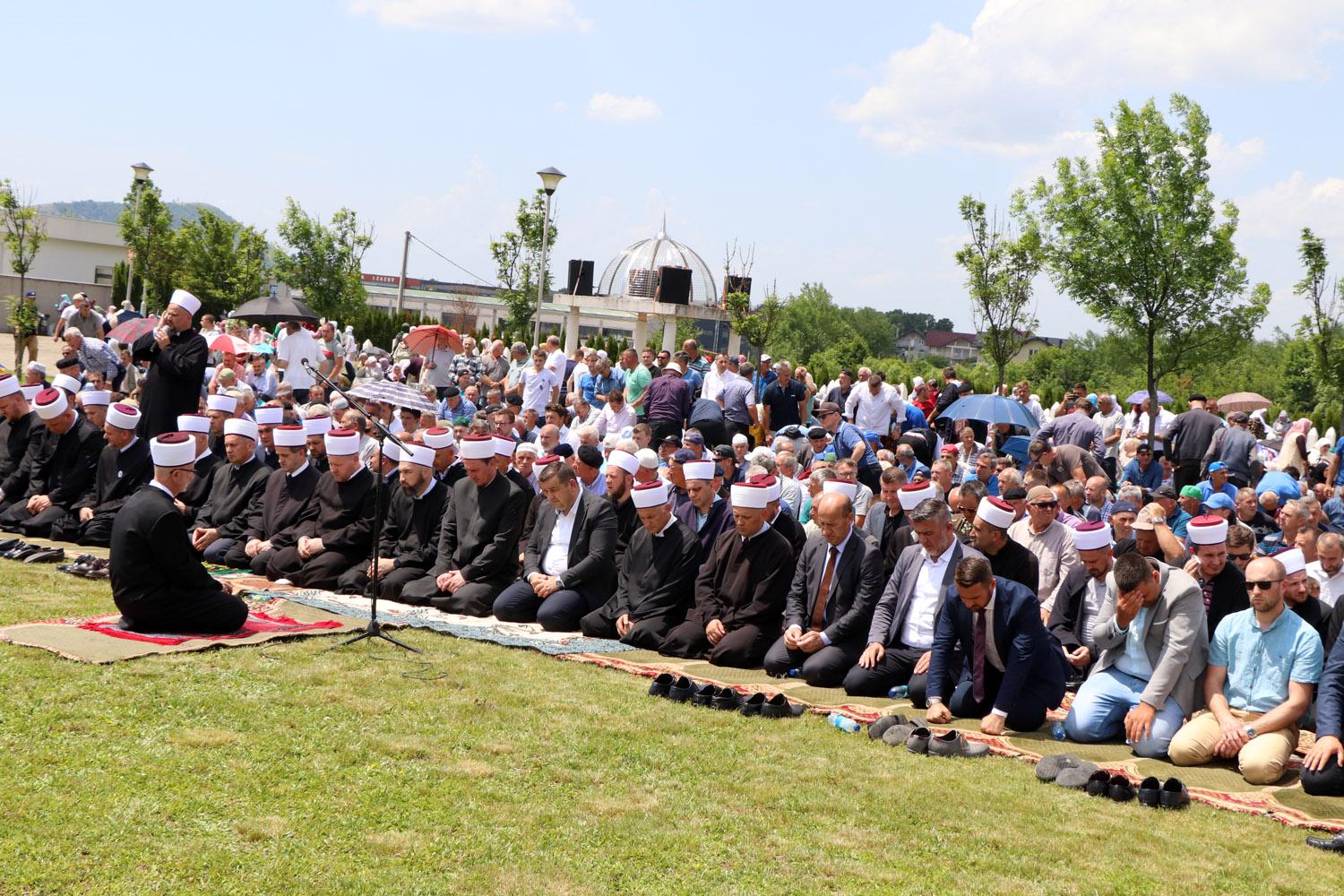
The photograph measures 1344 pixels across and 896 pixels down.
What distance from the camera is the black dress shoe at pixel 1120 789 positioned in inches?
252

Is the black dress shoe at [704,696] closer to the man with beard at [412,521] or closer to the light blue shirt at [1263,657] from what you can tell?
the light blue shirt at [1263,657]

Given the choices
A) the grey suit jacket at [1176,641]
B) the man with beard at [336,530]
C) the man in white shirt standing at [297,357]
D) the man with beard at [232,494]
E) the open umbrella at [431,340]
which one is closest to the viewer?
the grey suit jacket at [1176,641]

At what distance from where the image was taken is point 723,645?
918 cm

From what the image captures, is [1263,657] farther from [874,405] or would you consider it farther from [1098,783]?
[874,405]

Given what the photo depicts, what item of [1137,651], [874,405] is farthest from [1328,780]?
A: [874,405]

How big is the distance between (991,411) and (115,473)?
33.9ft

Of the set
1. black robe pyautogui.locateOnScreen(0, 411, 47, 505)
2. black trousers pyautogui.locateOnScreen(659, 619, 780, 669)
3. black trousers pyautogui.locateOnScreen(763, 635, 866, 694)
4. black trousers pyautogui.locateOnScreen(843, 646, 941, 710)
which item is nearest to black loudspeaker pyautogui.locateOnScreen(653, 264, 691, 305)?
black robe pyautogui.locateOnScreen(0, 411, 47, 505)

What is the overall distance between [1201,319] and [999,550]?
1679 cm

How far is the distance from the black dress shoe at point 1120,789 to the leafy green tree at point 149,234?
115 feet

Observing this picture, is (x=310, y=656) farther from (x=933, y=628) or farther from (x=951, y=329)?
(x=951, y=329)

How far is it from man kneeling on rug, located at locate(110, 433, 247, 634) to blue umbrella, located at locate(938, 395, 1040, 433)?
10412 millimetres

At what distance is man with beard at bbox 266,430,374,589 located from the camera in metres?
11.1

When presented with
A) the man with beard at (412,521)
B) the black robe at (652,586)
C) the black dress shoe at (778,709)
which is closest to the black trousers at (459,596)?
the man with beard at (412,521)

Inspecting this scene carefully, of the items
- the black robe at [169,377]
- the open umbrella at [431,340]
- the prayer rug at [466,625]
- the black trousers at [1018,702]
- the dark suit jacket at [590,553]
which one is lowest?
the prayer rug at [466,625]
